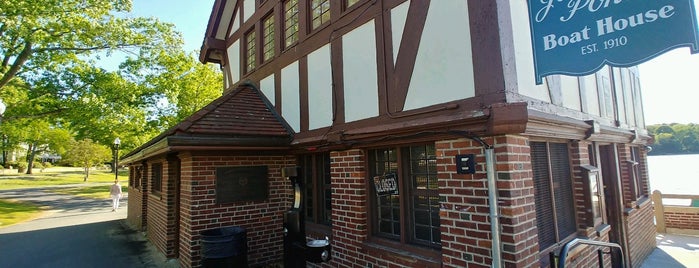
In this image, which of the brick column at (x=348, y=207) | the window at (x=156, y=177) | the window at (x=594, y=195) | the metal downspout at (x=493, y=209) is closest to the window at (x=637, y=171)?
the window at (x=594, y=195)

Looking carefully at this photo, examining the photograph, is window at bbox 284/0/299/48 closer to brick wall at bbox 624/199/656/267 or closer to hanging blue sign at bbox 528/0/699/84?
hanging blue sign at bbox 528/0/699/84

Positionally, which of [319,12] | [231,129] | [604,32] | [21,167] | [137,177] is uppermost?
[319,12]

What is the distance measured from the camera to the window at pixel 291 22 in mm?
7033

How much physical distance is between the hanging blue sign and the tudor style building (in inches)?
12.3

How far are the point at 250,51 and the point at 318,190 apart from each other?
4.50 m

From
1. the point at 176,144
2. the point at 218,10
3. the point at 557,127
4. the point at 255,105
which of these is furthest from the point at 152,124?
the point at 557,127

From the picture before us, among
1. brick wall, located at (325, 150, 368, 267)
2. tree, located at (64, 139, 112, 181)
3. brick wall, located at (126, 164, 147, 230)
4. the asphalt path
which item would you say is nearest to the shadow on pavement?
the asphalt path

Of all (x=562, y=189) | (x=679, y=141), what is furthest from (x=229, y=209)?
(x=679, y=141)

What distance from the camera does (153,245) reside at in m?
8.77

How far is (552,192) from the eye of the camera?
4426 millimetres

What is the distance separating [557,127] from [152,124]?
1609cm

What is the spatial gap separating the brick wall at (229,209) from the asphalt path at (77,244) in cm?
154

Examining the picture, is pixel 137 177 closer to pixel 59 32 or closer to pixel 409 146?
pixel 59 32

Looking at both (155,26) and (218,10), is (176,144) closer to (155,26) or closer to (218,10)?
(218,10)
